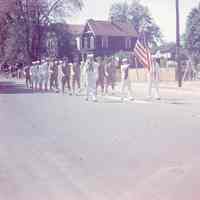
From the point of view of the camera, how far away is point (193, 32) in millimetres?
76562

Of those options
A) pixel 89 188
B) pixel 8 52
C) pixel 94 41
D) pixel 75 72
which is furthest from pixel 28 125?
pixel 94 41

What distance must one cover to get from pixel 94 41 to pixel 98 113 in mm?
67237

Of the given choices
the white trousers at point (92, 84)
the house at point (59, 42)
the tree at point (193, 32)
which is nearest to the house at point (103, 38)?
the house at point (59, 42)

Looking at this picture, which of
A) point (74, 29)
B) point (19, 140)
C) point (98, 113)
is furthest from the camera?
point (74, 29)

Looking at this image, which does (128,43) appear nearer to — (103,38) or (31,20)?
(103,38)

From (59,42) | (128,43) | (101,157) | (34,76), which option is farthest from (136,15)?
(101,157)

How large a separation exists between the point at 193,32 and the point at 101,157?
6994 cm

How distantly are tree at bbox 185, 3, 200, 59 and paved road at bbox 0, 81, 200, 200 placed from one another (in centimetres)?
6141

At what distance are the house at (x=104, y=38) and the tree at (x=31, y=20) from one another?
17.0 metres

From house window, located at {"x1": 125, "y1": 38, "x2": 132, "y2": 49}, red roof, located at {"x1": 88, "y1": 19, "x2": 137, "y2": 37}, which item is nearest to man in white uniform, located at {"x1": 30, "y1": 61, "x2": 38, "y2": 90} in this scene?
red roof, located at {"x1": 88, "y1": 19, "x2": 137, "y2": 37}

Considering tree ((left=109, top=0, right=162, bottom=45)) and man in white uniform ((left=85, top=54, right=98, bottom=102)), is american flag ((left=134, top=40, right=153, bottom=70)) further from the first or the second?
tree ((left=109, top=0, right=162, bottom=45))

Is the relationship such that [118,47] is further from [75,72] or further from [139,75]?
[75,72]

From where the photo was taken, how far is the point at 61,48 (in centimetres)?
7062

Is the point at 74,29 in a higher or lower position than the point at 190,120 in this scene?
higher
